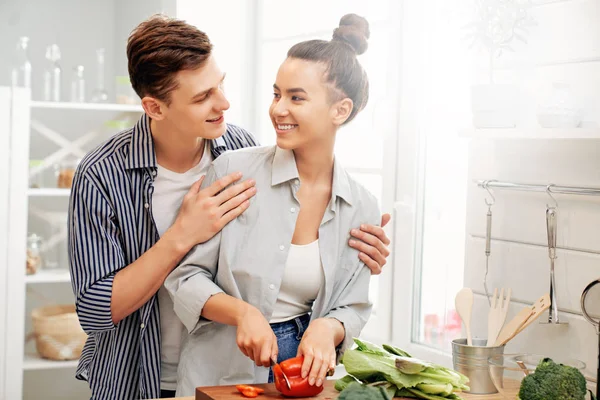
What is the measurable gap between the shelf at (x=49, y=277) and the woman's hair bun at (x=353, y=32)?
2.22 m

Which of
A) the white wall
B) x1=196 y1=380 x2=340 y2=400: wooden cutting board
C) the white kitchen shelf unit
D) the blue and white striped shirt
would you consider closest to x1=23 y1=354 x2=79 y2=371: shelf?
the white kitchen shelf unit

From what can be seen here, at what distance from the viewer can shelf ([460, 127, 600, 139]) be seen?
1.91m

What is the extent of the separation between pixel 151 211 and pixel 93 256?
0.54 ft

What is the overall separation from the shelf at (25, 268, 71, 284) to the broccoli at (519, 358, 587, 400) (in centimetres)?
250

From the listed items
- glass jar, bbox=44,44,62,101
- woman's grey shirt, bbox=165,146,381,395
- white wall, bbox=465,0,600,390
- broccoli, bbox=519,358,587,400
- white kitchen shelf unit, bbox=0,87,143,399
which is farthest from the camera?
glass jar, bbox=44,44,62,101

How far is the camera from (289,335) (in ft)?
6.13

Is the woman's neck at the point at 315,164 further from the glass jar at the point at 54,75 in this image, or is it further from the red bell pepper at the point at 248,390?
the glass jar at the point at 54,75

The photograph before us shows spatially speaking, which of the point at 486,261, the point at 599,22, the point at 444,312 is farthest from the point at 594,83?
the point at 444,312

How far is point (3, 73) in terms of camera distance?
13.8ft

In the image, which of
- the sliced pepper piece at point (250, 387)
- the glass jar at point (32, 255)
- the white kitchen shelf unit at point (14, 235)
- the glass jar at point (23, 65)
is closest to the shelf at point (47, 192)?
the white kitchen shelf unit at point (14, 235)

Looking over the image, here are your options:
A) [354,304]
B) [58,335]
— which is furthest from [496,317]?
[58,335]

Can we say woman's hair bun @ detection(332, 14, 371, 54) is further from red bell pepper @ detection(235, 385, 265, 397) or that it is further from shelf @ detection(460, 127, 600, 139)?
red bell pepper @ detection(235, 385, 265, 397)

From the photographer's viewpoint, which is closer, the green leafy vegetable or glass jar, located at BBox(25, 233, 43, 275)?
the green leafy vegetable

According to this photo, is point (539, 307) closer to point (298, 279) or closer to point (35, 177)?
point (298, 279)
